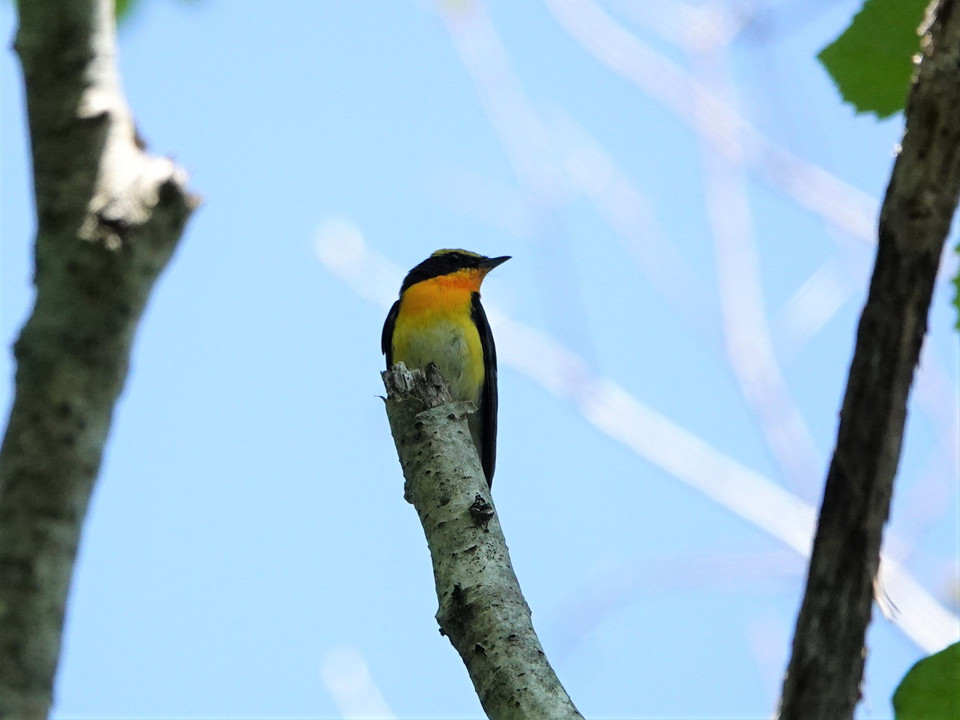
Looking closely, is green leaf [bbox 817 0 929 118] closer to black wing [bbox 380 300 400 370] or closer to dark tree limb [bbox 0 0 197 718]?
dark tree limb [bbox 0 0 197 718]

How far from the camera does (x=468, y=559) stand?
2996mm

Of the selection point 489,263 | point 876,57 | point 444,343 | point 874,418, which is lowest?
point 874,418

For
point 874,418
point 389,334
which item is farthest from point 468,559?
point 389,334

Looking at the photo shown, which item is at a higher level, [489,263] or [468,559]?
[489,263]

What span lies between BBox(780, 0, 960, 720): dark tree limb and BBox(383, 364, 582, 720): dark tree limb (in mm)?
1064

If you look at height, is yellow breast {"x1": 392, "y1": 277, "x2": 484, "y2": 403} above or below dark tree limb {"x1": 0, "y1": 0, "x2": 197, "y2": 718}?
above

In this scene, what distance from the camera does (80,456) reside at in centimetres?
225

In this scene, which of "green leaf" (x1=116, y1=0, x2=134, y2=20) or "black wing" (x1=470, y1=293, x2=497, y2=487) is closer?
"green leaf" (x1=116, y1=0, x2=134, y2=20)

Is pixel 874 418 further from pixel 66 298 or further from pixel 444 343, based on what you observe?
pixel 444 343

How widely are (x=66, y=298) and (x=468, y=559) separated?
133cm

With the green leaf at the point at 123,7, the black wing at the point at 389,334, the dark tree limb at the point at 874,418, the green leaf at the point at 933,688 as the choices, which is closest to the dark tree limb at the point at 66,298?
the dark tree limb at the point at 874,418

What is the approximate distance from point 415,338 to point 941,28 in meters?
6.04

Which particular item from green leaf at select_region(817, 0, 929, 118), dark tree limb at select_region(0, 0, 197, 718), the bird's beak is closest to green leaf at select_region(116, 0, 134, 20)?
dark tree limb at select_region(0, 0, 197, 718)

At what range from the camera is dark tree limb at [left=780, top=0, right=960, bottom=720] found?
4.43ft
